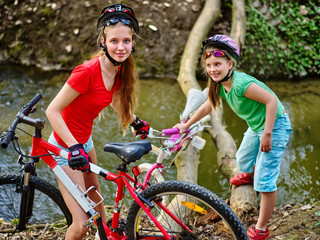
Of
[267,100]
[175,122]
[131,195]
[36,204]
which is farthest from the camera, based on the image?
[175,122]

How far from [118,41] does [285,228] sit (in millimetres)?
2116

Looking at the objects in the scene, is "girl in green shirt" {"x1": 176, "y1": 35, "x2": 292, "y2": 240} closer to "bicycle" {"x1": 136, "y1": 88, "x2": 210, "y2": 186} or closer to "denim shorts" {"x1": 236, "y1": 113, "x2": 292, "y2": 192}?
"denim shorts" {"x1": 236, "y1": 113, "x2": 292, "y2": 192}

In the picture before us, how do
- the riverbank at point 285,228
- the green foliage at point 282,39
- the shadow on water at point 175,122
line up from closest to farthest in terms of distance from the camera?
the riverbank at point 285,228 < the shadow on water at point 175,122 < the green foliage at point 282,39

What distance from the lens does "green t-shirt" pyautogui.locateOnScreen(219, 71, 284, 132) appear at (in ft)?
9.29

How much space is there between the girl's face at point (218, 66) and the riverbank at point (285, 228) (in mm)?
1410

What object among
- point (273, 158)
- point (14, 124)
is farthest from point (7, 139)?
point (273, 158)

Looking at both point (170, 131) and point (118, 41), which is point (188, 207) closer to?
point (170, 131)

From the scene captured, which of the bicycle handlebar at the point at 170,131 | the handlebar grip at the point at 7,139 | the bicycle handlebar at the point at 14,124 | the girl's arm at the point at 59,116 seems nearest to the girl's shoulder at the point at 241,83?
the bicycle handlebar at the point at 170,131

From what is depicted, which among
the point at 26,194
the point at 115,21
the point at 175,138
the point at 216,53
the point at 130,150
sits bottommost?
the point at 26,194

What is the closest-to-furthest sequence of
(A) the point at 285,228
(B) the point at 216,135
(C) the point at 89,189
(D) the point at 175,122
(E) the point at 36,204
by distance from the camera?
(C) the point at 89,189 → (A) the point at 285,228 → (E) the point at 36,204 → (B) the point at 216,135 → (D) the point at 175,122

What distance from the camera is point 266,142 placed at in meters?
2.88

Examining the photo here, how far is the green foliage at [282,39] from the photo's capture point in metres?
7.28

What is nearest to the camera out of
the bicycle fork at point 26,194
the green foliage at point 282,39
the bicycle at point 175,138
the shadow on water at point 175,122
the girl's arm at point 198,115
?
the bicycle fork at point 26,194

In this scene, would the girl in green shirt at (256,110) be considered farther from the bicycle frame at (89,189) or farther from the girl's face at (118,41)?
the bicycle frame at (89,189)
